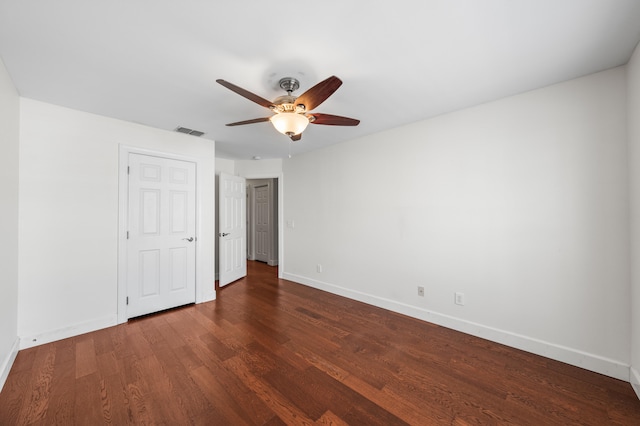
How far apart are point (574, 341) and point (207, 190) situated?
14.4ft

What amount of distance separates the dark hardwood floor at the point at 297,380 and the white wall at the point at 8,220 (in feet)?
0.73

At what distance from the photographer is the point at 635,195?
5.87ft

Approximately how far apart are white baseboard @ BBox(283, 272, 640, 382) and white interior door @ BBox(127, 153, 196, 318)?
8.41 ft

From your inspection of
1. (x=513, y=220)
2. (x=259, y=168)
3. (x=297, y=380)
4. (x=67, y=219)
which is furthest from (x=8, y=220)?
(x=513, y=220)

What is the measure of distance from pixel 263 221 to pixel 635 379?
607cm

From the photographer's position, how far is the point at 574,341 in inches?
82.6

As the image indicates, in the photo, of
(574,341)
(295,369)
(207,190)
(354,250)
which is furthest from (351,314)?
(207,190)

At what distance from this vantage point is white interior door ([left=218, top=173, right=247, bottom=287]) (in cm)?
439

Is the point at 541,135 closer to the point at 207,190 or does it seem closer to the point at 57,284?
the point at 207,190

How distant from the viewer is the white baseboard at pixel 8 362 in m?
1.85

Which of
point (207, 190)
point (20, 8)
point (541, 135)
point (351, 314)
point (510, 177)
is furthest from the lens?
point (207, 190)

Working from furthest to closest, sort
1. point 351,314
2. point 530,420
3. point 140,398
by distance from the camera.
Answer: point 351,314 → point 140,398 → point 530,420

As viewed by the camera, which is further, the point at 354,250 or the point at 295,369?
the point at 354,250

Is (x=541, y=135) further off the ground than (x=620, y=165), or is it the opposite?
(x=541, y=135)
